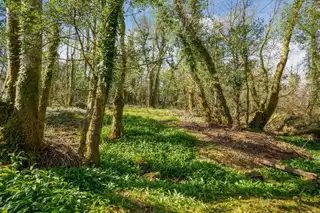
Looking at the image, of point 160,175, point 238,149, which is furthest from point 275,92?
point 160,175

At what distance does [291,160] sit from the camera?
9016mm

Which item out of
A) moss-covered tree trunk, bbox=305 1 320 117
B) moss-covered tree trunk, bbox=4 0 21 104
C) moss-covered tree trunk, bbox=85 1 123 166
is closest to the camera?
moss-covered tree trunk, bbox=85 1 123 166

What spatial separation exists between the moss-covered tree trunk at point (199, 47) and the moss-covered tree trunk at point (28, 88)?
23.9 ft

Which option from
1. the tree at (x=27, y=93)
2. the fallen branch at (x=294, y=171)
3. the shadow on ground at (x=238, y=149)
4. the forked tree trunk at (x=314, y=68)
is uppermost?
the forked tree trunk at (x=314, y=68)

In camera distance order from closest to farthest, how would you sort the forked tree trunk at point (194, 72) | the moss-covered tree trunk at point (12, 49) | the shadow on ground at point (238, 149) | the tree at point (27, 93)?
1. the tree at point (27, 93)
2. the moss-covered tree trunk at point (12, 49)
3. the shadow on ground at point (238, 149)
4. the forked tree trunk at point (194, 72)

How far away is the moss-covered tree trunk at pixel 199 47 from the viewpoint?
11531 millimetres

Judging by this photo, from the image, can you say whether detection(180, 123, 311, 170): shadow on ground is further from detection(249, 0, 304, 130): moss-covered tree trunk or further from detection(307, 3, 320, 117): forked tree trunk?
detection(307, 3, 320, 117): forked tree trunk

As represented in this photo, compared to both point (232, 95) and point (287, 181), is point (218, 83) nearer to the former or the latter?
point (232, 95)

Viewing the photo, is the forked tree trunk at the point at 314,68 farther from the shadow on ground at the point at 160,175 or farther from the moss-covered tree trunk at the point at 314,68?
the shadow on ground at the point at 160,175

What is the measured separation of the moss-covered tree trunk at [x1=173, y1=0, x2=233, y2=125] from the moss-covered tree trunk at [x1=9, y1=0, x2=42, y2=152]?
23.9ft

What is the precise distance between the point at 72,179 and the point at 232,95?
9.73 metres

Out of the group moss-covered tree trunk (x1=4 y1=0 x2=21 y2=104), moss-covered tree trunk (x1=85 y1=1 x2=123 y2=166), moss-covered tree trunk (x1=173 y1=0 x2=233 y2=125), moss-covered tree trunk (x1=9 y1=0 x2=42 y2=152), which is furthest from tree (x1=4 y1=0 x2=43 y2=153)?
moss-covered tree trunk (x1=173 y1=0 x2=233 y2=125)

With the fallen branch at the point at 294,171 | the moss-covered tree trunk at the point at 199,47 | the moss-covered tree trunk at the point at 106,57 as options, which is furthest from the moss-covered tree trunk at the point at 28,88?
the moss-covered tree trunk at the point at 199,47

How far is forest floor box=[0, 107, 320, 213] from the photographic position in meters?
3.70
